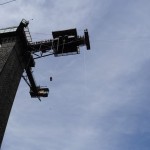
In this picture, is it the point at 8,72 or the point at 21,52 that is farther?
the point at 21,52

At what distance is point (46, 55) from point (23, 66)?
2135mm

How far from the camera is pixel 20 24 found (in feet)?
75.8

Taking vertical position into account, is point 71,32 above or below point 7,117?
above

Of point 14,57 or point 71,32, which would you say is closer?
point 14,57

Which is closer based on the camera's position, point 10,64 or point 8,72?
point 8,72

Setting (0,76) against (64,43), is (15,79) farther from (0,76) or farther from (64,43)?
(64,43)

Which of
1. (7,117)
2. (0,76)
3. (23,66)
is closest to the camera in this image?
(0,76)

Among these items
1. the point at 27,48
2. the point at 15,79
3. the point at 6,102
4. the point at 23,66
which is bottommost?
the point at 6,102

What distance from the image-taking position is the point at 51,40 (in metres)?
A: 24.9

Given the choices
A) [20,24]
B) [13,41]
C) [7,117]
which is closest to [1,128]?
[7,117]

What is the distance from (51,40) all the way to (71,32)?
1.72 m

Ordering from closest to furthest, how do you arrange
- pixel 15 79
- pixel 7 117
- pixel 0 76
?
pixel 0 76 < pixel 7 117 < pixel 15 79

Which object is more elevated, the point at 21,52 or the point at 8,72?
the point at 21,52

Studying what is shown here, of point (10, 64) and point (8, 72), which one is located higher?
point (10, 64)
